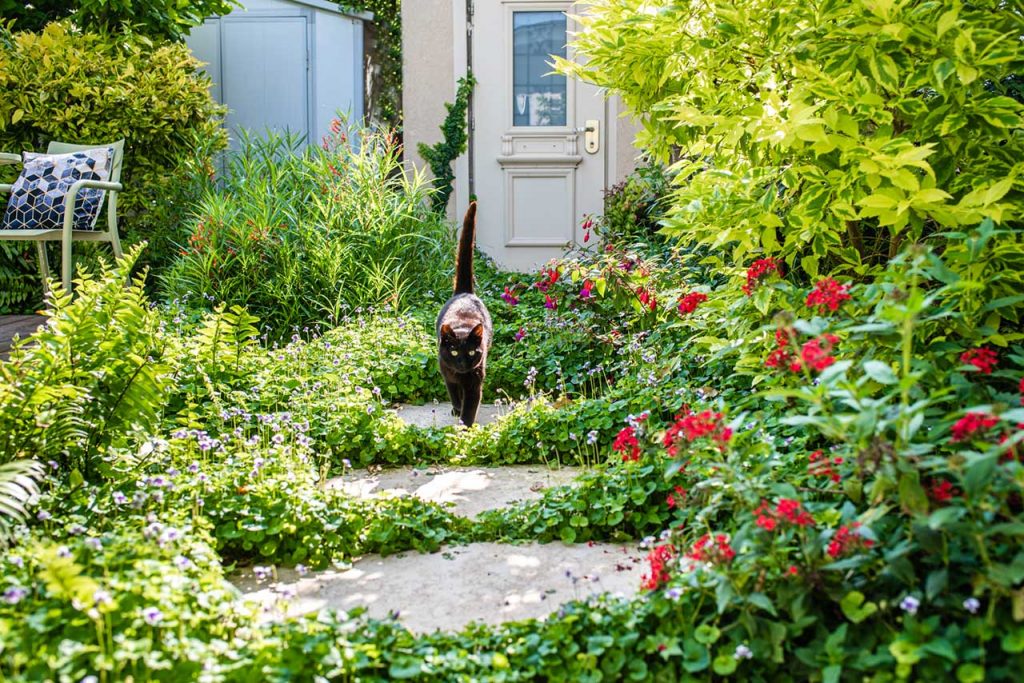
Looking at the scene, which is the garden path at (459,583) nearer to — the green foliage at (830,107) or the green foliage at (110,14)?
the green foliage at (830,107)

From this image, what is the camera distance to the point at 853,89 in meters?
2.39

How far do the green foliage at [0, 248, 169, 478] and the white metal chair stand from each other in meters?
2.49

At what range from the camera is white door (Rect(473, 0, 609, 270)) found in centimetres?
796

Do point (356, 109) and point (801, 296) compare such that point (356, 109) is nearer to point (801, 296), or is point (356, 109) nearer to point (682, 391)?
point (682, 391)

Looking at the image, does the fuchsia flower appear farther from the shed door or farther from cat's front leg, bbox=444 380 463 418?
the shed door

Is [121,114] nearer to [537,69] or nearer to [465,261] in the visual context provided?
[537,69]

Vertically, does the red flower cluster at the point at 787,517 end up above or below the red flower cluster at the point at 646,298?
below

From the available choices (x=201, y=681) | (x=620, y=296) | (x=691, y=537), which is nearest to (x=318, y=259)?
(x=620, y=296)

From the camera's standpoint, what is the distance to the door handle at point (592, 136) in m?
7.96

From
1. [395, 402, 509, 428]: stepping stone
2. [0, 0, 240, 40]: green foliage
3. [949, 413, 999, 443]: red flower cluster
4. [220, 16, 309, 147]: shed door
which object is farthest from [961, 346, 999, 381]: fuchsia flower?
[220, 16, 309, 147]: shed door

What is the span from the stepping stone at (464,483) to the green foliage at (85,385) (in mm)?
716

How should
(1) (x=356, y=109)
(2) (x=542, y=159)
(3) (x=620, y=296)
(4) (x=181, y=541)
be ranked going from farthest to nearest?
(1) (x=356, y=109) < (2) (x=542, y=159) < (3) (x=620, y=296) < (4) (x=181, y=541)

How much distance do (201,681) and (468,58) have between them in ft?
22.9

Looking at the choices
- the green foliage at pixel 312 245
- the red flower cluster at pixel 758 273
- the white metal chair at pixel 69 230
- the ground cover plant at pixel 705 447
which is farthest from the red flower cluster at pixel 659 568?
the white metal chair at pixel 69 230
